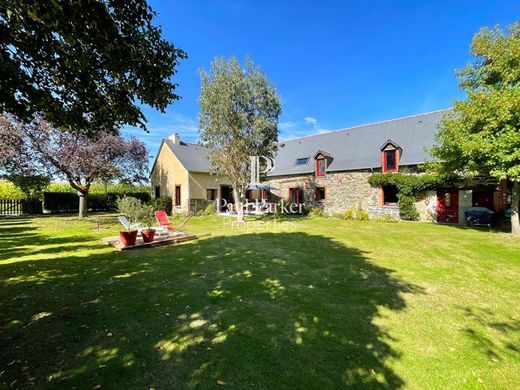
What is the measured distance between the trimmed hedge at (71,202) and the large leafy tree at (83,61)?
1688cm

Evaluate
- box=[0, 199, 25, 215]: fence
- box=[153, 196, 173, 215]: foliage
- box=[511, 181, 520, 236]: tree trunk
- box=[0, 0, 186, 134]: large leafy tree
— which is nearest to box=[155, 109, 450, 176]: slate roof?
box=[153, 196, 173, 215]: foliage

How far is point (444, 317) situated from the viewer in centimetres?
389

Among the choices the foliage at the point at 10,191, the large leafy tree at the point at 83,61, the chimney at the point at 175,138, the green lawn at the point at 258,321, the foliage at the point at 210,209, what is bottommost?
the green lawn at the point at 258,321

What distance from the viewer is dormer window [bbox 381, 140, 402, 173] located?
54.8 ft

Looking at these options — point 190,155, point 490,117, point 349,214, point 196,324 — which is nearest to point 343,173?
point 349,214

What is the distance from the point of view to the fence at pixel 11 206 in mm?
20625

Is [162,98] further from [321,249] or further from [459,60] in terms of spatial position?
[459,60]

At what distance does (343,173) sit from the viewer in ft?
62.1

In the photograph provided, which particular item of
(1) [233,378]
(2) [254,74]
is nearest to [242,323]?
(1) [233,378]

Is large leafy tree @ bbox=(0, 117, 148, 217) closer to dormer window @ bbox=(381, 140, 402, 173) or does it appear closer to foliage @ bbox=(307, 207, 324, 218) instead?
foliage @ bbox=(307, 207, 324, 218)

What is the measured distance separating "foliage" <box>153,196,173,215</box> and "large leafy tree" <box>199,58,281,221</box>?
8216mm

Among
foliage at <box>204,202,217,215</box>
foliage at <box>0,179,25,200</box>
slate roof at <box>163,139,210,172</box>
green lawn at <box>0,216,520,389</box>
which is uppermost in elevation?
slate roof at <box>163,139,210,172</box>

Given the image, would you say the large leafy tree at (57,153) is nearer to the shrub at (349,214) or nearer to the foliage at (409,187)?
the shrub at (349,214)

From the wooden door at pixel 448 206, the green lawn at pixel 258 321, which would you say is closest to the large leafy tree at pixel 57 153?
the green lawn at pixel 258 321
